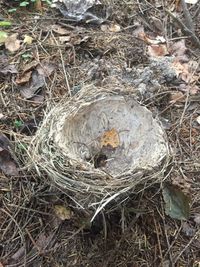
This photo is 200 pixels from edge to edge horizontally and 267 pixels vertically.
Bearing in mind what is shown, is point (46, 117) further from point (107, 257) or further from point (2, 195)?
point (107, 257)

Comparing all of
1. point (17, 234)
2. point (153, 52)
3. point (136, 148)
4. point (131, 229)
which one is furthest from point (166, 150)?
point (153, 52)

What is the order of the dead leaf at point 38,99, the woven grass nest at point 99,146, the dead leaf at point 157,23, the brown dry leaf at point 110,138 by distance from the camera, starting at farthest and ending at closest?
the dead leaf at point 157,23
the dead leaf at point 38,99
the brown dry leaf at point 110,138
the woven grass nest at point 99,146

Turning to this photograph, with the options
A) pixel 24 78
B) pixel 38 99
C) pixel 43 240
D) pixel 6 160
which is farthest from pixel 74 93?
pixel 43 240

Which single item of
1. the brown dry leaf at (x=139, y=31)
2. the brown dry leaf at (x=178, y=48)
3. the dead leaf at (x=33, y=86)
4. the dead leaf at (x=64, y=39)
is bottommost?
the brown dry leaf at (x=178, y=48)

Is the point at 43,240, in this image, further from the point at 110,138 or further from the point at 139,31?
the point at 139,31

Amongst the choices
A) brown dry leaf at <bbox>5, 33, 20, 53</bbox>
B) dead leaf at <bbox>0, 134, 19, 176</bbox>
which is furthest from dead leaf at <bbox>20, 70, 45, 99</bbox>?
dead leaf at <bbox>0, 134, 19, 176</bbox>

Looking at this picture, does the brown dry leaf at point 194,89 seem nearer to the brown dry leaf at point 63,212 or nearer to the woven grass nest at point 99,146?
the woven grass nest at point 99,146

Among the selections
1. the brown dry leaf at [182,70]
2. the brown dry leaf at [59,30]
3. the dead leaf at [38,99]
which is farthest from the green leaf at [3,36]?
the brown dry leaf at [182,70]
